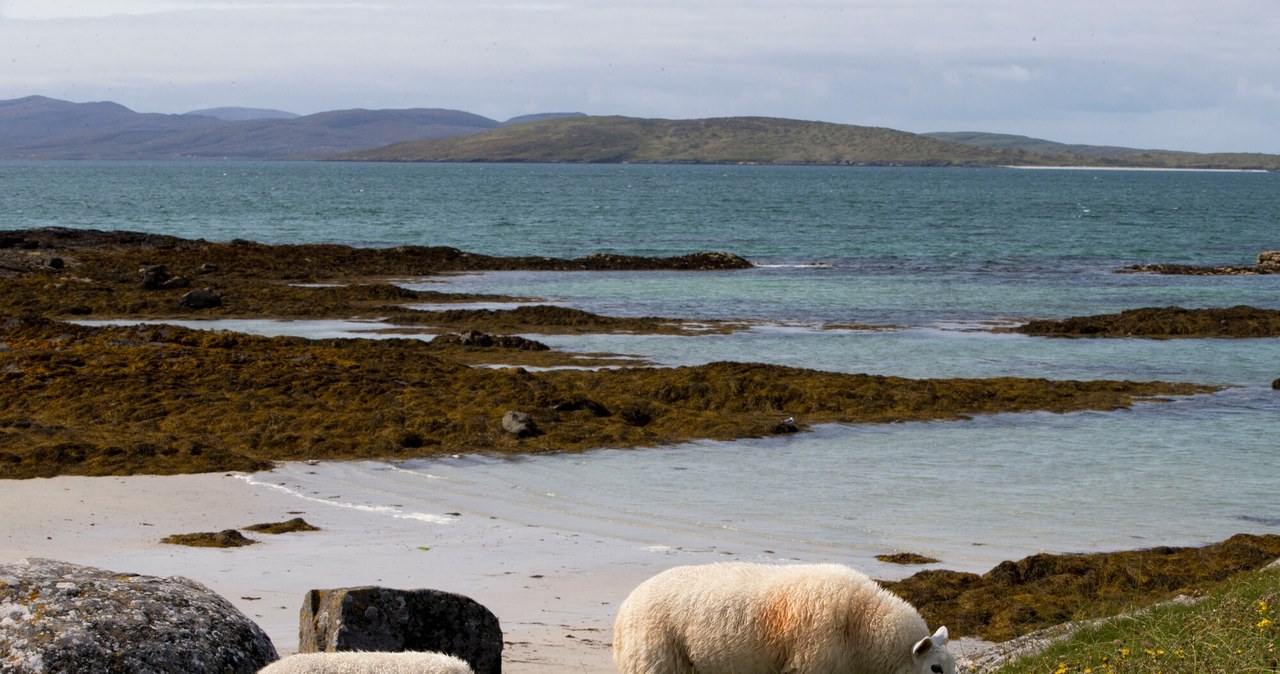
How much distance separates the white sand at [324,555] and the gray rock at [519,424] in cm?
450

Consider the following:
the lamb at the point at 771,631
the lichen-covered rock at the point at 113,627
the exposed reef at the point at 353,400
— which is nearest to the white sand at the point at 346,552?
the exposed reef at the point at 353,400

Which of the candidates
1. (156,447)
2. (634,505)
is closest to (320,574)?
(634,505)

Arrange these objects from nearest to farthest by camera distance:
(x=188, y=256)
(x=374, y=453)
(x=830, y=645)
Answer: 1. (x=830, y=645)
2. (x=374, y=453)
3. (x=188, y=256)

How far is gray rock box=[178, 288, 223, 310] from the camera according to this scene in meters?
34.7

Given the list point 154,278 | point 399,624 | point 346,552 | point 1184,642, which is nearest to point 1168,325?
point 346,552

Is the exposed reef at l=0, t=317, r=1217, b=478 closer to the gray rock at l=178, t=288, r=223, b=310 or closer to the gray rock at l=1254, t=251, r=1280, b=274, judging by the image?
the gray rock at l=178, t=288, r=223, b=310

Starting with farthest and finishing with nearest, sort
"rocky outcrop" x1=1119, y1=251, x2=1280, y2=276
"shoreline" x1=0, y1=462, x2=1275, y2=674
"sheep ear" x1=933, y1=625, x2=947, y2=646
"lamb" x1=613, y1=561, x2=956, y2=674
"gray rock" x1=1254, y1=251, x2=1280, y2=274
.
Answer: "gray rock" x1=1254, y1=251, x2=1280, y2=274 < "rocky outcrop" x1=1119, y1=251, x2=1280, y2=276 < "shoreline" x1=0, y1=462, x2=1275, y2=674 < "lamb" x1=613, y1=561, x2=956, y2=674 < "sheep ear" x1=933, y1=625, x2=947, y2=646

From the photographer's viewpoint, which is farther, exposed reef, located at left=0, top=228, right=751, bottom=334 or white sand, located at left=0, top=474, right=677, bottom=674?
exposed reef, located at left=0, top=228, right=751, bottom=334

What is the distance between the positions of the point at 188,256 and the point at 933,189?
139 m

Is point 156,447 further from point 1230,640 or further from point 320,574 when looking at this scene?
point 1230,640

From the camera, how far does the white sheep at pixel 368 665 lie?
572 cm

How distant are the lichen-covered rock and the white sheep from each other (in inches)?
35.7

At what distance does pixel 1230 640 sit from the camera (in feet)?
24.3

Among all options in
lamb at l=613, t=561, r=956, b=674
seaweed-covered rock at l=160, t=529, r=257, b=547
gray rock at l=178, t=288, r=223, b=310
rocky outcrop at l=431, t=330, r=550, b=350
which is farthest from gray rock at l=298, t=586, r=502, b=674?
gray rock at l=178, t=288, r=223, b=310
